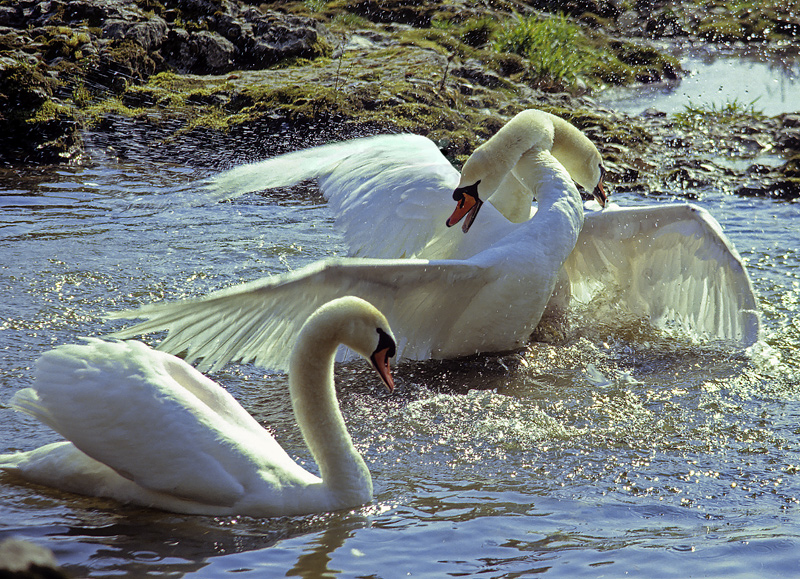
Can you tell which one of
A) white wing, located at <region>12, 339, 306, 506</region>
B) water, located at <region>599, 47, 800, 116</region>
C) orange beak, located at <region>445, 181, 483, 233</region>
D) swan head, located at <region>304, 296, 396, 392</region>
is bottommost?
white wing, located at <region>12, 339, 306, 506</region>

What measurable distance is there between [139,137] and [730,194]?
22.7 ft

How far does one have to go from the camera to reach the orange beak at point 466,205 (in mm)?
5348

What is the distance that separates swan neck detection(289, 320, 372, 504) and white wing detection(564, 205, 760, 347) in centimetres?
299

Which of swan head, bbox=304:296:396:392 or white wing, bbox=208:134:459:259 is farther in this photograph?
white wing, bbox=208:134:459:259

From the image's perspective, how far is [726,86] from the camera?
1420cm

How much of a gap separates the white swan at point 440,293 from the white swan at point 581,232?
274 mm

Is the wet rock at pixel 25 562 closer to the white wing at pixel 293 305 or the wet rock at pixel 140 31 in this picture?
the white wing at pixel 293 305

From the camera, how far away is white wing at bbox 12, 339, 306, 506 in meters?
3.39

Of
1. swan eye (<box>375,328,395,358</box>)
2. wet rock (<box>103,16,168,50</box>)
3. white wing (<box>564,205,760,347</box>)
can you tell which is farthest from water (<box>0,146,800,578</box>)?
wet rock (<box>103,16,168,50</box>)

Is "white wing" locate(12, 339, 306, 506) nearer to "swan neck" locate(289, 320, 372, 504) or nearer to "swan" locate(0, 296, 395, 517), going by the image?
"swan" locate(0, 296, 395, 517)

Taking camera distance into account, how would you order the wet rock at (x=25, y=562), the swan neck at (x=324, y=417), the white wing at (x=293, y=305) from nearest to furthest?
the wet rock at (x=25, y=562)
the swan neck at (x=324, y=417)
the white wing at (x=293, y=305)

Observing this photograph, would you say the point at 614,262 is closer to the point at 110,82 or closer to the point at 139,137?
the point at 139,137

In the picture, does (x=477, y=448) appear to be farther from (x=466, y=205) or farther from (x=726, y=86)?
(x=726, y=86)

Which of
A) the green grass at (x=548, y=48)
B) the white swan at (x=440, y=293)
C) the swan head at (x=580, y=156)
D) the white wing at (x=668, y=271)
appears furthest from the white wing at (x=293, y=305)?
the green grass at (x=548, y=48)
